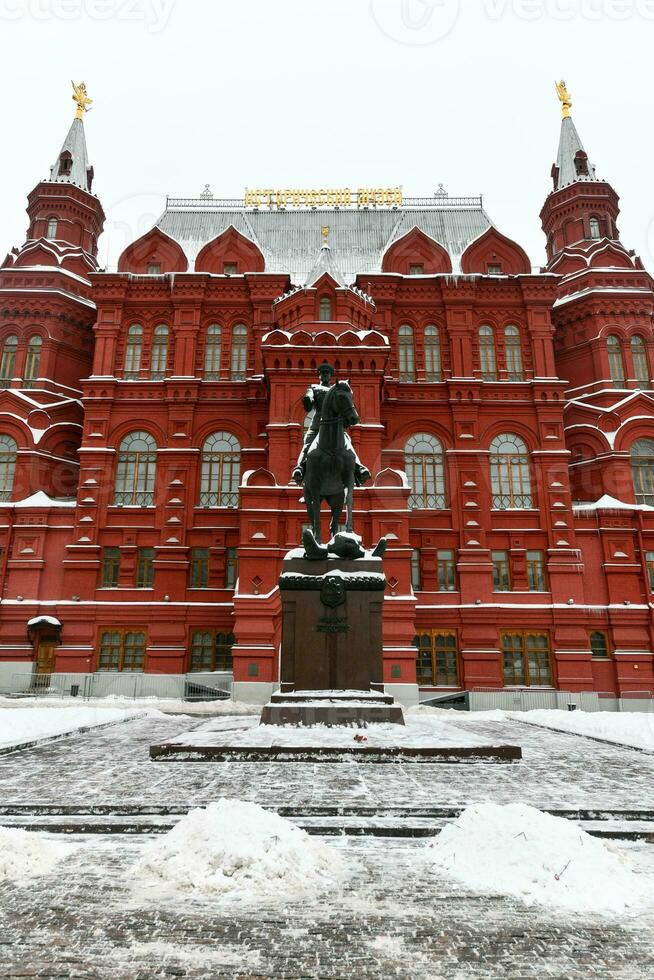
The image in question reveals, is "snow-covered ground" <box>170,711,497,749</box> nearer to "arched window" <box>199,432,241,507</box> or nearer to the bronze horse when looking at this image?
the bronze horse

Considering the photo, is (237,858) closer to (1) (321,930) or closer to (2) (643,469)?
(1) (321,930)

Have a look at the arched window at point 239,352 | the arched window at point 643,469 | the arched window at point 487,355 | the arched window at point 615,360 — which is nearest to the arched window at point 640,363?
the arched window at point 615,360

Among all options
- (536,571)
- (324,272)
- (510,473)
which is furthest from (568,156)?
(536,571)

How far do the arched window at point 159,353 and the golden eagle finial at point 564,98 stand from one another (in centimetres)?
2870

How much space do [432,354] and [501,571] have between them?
11.5 m

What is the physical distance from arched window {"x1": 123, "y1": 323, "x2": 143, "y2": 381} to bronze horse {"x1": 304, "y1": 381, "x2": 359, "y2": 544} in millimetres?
21599

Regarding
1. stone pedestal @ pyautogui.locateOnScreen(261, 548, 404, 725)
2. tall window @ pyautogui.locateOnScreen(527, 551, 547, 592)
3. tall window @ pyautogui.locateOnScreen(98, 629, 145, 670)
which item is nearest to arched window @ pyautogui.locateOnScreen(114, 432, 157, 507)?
tall window @ pyautogui.locateOnScreen(98, 629, 145, 670)

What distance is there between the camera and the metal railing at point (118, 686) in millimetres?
27328

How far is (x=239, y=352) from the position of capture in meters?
33.6

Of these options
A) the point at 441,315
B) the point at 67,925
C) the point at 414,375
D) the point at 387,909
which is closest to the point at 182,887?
the point at 67,925

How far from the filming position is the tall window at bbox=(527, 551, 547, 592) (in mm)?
30000

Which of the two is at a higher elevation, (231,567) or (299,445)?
(299,445)

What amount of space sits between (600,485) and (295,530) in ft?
50.5

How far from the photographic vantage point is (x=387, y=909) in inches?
160
